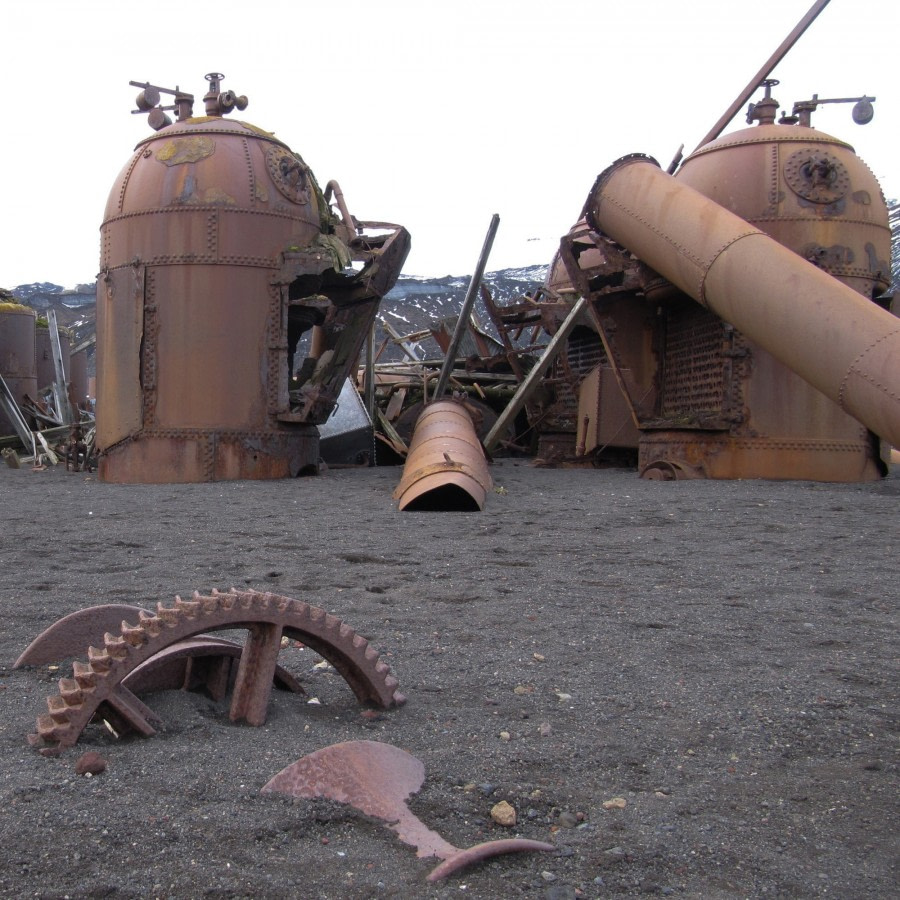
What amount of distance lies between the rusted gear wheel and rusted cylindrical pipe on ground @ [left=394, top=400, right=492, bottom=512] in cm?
467

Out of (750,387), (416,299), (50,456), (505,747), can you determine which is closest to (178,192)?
(50,456)

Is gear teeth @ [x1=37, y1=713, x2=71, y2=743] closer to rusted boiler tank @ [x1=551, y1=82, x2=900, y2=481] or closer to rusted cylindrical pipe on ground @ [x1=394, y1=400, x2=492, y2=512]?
rusted cylindrical pipe on ground @ [x1=394, y1=400, x2=492, y2=512]

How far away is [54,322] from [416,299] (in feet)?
96.7

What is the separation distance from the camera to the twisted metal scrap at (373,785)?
1.84m

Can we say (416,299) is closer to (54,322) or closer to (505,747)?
(54,322)

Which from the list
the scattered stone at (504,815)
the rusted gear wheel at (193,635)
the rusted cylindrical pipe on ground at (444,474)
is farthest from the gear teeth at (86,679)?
the rusted cylindrical pipe on ground at (444,474)

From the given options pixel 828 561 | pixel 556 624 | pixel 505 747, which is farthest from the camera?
pixel 828 561

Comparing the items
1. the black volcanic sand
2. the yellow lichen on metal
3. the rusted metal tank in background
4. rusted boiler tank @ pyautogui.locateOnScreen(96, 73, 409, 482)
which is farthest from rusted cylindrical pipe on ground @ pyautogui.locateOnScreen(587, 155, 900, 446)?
the rusted metal tank in background

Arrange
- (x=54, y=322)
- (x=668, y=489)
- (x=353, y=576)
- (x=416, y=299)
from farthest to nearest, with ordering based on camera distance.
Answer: (x=416, y=299)
(x=54, y=322)
(x=668, y=489)
(x=353, y=576)

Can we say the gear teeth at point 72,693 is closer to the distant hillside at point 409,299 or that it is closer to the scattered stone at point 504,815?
the scattered stone at point 504,815

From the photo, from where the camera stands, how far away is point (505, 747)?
2355 mm

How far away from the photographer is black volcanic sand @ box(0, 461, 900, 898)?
1.75 meters

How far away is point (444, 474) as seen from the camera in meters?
7.41

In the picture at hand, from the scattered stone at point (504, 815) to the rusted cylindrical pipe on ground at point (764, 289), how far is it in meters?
5.71
